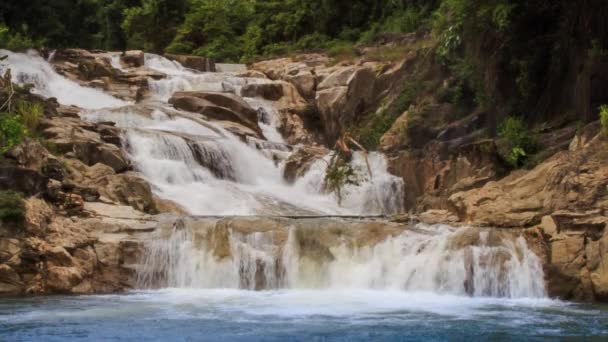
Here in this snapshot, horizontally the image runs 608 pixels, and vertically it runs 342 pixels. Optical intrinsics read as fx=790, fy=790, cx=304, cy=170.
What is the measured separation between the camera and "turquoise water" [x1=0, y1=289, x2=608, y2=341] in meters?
8.86

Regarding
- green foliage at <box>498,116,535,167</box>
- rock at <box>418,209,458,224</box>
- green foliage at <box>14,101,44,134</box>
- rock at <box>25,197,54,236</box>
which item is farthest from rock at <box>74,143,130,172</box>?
green foliage at <box>498,116,535,167</box>

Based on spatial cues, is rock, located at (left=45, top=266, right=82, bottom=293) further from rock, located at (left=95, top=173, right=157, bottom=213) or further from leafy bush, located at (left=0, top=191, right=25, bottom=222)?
rock, located at (left=95, top=173, right=157, bottom=213)

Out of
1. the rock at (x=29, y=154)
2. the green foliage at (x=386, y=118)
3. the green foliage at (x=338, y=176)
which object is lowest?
the rock at (x=29, y=154)

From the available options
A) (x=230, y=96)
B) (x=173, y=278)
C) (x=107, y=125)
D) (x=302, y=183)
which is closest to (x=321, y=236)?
(x=173, y=278)

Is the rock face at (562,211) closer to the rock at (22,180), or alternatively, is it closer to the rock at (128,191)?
the rock at (128,191)

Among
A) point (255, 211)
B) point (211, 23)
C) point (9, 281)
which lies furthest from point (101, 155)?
point (211, 23)

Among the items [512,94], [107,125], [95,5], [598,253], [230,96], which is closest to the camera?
[598,253]

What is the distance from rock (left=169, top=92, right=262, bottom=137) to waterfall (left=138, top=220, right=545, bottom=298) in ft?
33.8

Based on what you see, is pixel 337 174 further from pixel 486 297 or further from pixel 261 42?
pixel 261 42

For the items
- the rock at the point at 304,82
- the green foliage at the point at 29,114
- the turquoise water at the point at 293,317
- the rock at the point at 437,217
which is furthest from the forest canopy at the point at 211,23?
the turquoise water at the point at 293,317

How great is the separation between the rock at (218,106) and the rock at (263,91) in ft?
6.66

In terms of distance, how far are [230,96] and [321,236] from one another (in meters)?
11.9

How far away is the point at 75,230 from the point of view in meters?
14.2

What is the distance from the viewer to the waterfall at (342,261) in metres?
13.1
